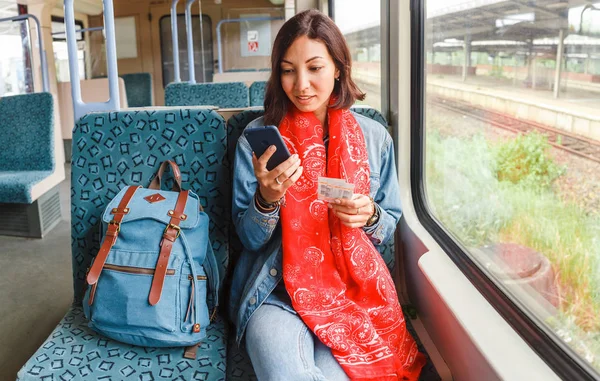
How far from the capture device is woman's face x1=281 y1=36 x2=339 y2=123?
1421 millimetres

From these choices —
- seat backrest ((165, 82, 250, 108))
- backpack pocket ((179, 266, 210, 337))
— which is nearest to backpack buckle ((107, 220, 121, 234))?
backpack pocket ((179, 266, 210, 337))

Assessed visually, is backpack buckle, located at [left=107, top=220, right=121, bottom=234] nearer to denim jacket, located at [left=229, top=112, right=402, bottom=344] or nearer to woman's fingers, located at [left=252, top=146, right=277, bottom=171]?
denim jacket, located at [left=229, top=112, right=402, bottom=344]

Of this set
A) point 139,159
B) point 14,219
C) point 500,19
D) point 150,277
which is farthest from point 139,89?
point 500,19

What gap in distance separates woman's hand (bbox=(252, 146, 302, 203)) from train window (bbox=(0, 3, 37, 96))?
244 inches

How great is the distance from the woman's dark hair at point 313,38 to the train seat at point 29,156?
2784mm

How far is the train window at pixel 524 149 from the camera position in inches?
38.2

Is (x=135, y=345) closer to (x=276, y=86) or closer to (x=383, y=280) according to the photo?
(x=383, y=280)

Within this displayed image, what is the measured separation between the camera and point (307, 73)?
4.68 ft

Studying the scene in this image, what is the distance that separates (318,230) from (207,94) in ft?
10.6

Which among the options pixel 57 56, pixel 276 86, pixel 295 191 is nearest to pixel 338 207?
pixel 295 191

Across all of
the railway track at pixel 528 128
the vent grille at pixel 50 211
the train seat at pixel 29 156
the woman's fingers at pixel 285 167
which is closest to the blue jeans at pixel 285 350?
the woman's fingers at pixel 285 167

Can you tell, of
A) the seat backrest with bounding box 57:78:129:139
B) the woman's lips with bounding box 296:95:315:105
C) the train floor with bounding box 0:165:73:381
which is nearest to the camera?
the woman's lips with bounding box 296:95:315:105

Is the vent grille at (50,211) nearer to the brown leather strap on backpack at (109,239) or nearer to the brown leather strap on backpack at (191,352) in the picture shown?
the brown leather strap on backpack at (109,239)

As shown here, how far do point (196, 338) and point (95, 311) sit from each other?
0.28 meters
